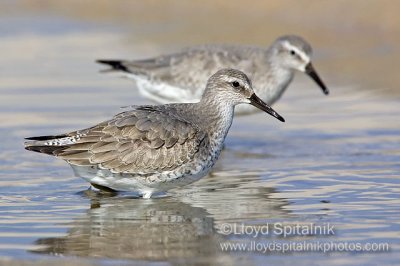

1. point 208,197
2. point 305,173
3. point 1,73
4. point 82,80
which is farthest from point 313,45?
point 208,197

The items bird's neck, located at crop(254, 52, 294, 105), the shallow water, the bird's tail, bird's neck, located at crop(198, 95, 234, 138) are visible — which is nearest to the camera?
the shallow water

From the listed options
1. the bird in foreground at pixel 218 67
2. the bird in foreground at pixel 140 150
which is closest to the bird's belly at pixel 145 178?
the bird in foreground at pixel 140 150

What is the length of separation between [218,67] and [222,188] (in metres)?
3.58

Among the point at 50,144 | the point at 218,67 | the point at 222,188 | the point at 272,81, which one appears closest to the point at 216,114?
the point at 222,188

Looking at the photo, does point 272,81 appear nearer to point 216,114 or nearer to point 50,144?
point 216,114

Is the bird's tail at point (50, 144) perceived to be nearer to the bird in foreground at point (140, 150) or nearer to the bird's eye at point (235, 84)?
the bird in foreground at point (140, 150)

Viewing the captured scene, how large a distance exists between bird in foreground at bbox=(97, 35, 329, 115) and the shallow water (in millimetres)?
521

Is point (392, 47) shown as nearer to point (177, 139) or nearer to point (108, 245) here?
point (177, 139)

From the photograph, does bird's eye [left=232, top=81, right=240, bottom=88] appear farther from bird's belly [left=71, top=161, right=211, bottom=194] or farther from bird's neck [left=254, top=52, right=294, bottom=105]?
bird's neck [left=254, top=52, right=294, bottom=105]

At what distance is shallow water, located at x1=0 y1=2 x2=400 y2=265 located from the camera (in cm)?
856

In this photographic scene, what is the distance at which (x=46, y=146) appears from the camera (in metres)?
9.88

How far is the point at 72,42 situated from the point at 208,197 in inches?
362

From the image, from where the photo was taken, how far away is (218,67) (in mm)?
14055

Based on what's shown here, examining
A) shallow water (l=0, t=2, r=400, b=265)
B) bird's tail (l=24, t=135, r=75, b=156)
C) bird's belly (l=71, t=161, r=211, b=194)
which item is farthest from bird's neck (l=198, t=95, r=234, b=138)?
bird's tail (l=24, t=135, r=75, b=156)
